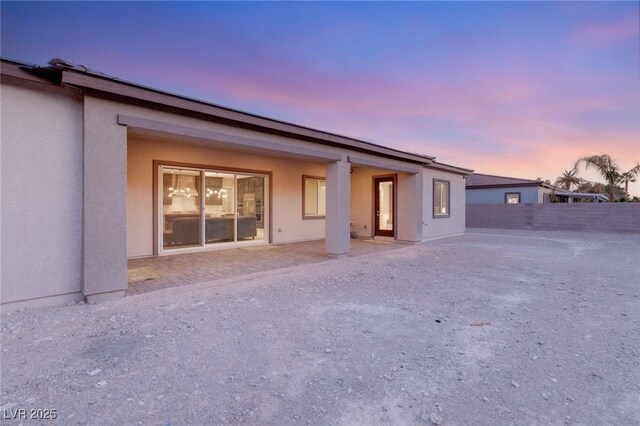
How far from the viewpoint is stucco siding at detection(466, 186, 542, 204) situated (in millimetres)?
20656

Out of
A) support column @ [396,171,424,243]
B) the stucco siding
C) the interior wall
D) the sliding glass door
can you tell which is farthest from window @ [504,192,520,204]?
the sliding glass door

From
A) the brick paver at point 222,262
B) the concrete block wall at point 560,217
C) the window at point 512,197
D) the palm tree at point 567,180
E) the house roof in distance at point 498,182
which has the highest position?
the palm tree at point 567,180

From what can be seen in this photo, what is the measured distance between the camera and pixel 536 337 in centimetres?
322

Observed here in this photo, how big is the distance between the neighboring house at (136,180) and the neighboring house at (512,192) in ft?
45.1

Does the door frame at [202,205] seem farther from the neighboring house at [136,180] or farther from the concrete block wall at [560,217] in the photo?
the concrete block wall at [560,217]

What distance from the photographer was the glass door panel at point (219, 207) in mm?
8711

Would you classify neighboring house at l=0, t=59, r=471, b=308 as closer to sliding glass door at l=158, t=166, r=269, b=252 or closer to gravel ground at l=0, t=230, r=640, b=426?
sliding glass door at l=158, t=166, r=269, b=252

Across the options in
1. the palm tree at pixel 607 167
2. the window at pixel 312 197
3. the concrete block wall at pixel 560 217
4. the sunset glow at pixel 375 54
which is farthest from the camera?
the palm tree at pixel 607 167

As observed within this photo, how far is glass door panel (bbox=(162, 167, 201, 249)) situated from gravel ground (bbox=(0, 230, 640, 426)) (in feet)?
12.0

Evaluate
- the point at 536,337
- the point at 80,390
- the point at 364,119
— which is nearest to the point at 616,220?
the point at 364,119

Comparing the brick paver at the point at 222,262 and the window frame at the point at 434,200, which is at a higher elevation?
the window frame at the point at 434,200

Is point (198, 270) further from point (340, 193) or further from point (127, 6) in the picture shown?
point (127, 6)

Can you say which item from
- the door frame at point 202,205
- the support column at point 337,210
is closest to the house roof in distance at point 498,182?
the support column at point 337,210

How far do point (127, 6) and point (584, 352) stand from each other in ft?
40.1
